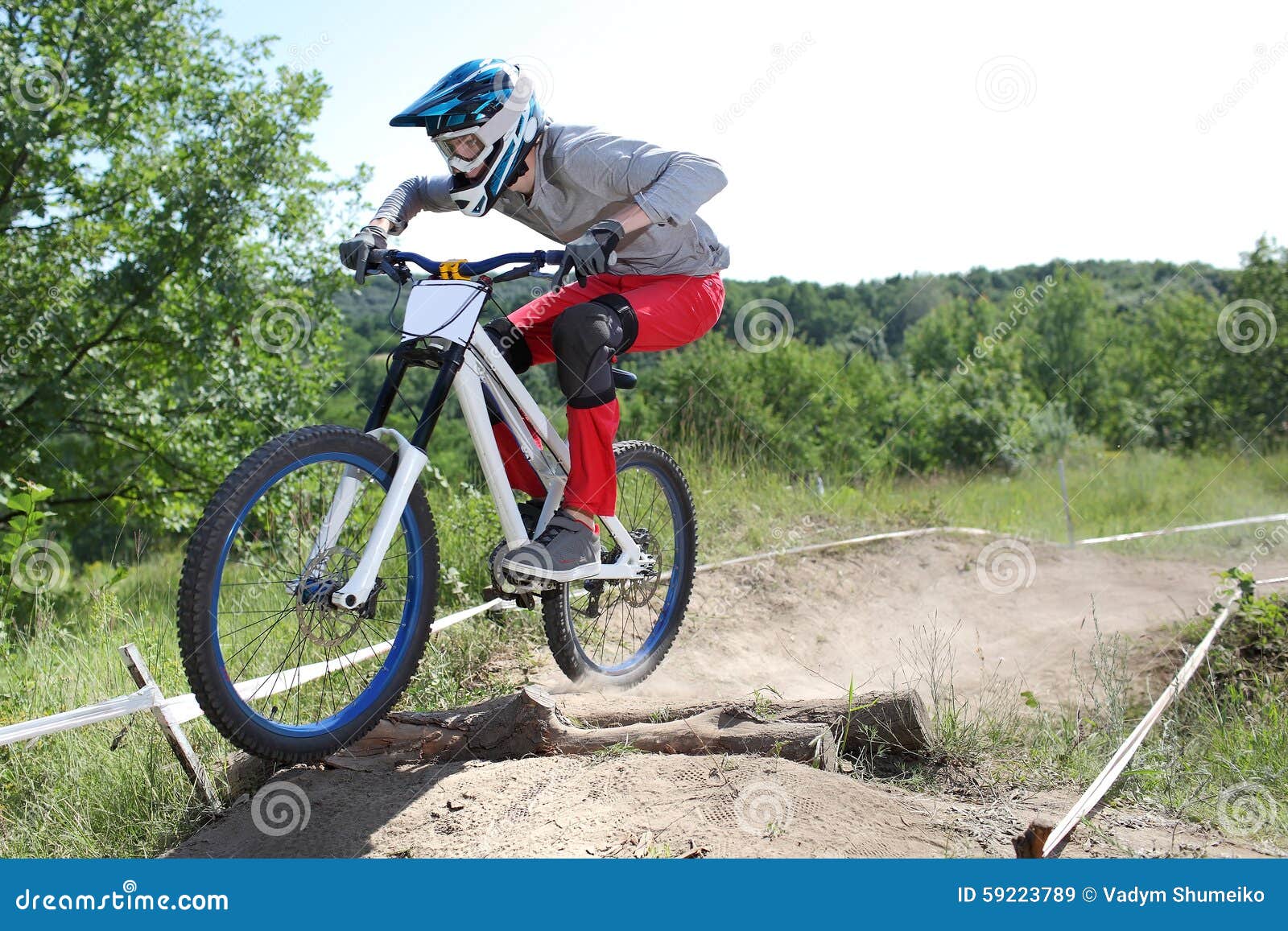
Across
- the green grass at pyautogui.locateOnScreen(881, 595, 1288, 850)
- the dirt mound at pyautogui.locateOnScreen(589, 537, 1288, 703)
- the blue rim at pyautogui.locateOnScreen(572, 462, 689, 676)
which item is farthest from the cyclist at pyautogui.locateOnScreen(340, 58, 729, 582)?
the green grass at pyautogui.locateOnScreen(881, 595, 1288, 850)

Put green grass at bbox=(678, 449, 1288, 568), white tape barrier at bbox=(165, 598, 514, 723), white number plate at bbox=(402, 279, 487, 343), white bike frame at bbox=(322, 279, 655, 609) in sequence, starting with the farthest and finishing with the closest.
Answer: green grass at bbox=(678, 449, 1288, 568) < white number plate at bbox=(402, 279, 487, 343) < white tape barrier at bbox=(165, 598, 514, 723) < white bike frame at bbox=(322, 279, 655, 609)

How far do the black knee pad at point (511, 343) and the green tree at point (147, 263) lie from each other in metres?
7.83

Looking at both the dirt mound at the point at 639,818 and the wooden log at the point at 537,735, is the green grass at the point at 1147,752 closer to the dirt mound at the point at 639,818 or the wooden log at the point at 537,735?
the dirt mound at the point at 639,818

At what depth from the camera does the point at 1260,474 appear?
62.2 feet

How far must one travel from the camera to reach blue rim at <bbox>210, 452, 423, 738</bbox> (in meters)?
2.67

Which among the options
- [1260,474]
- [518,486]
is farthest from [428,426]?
[1260,474]

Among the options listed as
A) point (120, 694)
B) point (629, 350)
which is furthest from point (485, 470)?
point (120, 694)

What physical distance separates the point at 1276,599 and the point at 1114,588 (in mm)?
2454

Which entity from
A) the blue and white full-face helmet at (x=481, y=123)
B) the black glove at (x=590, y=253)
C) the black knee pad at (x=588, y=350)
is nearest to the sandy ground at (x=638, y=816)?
the black knee pad at (x=588, y=350)

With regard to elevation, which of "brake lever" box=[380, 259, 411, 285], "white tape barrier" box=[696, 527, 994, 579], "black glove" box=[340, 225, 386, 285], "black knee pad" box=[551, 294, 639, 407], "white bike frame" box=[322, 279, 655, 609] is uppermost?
"black glove" box=[340, 225, 386, 285]

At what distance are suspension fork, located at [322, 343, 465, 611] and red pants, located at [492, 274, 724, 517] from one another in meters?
0.46

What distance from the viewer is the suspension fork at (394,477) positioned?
2.83 meters

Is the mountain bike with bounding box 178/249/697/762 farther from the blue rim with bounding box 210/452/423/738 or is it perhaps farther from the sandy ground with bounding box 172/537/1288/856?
the sandy ground with bounding box 172/537/1288/856

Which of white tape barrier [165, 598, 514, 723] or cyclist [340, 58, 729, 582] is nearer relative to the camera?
white tape barrier [165, 598, 514, 723]
